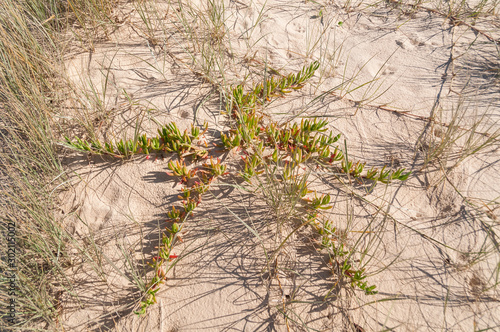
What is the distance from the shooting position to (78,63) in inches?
130

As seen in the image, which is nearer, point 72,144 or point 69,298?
point 69,298

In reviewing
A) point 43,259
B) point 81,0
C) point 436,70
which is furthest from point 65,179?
point 436,70

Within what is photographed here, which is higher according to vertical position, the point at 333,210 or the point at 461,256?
the point at 333,210

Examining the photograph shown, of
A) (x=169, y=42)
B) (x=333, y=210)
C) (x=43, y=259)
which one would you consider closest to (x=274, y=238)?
(x=333, y=210)

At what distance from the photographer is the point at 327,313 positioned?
2.12 meters

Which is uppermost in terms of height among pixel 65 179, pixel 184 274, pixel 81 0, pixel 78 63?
pixel 81 0

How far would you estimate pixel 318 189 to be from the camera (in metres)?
2.70

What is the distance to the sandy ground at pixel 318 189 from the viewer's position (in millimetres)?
2131

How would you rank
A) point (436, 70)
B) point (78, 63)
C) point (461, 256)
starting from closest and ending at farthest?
point (461, 256) → point (78, 63) → point (436, 70)

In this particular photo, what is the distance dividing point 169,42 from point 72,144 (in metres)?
1.66

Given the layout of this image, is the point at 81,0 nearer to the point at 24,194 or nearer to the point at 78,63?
the point at 78,63

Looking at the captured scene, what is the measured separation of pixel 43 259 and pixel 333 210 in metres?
2.16

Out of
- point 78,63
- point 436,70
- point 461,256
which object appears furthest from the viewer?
point 436,70

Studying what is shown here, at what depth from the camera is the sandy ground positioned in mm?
2131
